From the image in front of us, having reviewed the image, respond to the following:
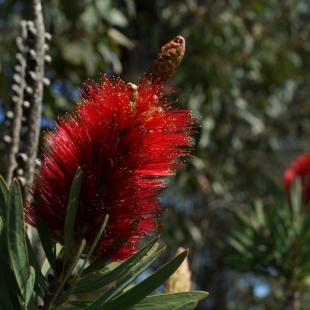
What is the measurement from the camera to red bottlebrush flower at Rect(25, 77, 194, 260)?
845mm

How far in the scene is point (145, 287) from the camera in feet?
2.49

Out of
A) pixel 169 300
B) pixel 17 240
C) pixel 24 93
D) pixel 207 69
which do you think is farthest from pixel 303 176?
pixel 207 69

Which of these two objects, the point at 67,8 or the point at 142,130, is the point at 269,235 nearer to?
the point at 142,130

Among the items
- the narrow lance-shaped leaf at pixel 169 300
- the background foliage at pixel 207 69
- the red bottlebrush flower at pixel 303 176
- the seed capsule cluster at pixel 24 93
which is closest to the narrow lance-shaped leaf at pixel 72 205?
the narrow lance-shaped leaf at pixel 169 300

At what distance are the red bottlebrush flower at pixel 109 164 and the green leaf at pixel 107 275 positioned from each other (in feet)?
0.12

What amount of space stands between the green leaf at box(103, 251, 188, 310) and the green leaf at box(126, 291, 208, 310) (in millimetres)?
33

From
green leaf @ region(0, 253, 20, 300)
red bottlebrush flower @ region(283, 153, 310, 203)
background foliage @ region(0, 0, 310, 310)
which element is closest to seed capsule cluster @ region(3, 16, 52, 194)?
green leaf @ region(0, 253, 20, 300)

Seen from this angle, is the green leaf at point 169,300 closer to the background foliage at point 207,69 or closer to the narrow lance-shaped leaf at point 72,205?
the narrow lance-shaped leaf at point 72,205

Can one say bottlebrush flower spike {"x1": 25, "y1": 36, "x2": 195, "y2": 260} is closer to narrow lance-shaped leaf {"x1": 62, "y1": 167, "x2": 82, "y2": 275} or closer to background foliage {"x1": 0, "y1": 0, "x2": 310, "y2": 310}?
narrow lance-shaped leaf {"x1": 62, "y1": 167, "x2": 82, "y2": 275}

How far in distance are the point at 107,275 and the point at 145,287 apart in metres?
0.07

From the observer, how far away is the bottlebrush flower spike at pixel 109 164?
845mm

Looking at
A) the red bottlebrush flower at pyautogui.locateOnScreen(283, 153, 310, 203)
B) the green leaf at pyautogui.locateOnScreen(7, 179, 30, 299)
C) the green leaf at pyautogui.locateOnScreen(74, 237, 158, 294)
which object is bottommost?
the green leaf at pyautogui.locateOnScreen(74, 237, 158, 294)

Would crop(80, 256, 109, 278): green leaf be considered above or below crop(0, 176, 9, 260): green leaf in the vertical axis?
below

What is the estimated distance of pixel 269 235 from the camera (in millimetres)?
2098
